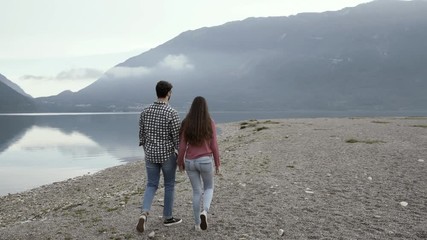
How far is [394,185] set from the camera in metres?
14.5

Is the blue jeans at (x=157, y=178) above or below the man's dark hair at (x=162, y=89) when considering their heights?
below

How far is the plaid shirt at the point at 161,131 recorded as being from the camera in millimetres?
9273

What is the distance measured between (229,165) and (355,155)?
7.38 m

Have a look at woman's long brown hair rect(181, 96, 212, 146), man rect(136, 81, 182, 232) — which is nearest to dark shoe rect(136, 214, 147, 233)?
man rect(136, 81, 182, 232)

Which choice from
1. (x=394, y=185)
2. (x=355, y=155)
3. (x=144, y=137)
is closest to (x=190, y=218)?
(x=144, y=137)

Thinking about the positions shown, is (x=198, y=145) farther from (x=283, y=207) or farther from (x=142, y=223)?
(x=283, y=207)

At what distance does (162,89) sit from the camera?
9.19 meters

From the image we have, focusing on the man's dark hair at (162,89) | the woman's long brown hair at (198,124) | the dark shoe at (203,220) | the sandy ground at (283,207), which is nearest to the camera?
the woman's long brown hair at (198,124)

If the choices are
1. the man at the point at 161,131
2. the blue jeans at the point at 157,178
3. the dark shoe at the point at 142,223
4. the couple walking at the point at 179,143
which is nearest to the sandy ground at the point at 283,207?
the dark shoe at the point at 142,223

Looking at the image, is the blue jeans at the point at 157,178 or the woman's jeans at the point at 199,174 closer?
the woman's jeans at the point at 199,174

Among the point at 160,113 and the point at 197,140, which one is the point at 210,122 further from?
the point at 160,113

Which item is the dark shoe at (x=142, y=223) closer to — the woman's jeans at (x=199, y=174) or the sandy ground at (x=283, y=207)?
the sandy ground at (x=283, y=207)

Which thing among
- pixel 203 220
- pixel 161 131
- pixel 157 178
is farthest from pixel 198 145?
pixel 203 220

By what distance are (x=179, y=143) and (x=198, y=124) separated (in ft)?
2.47
